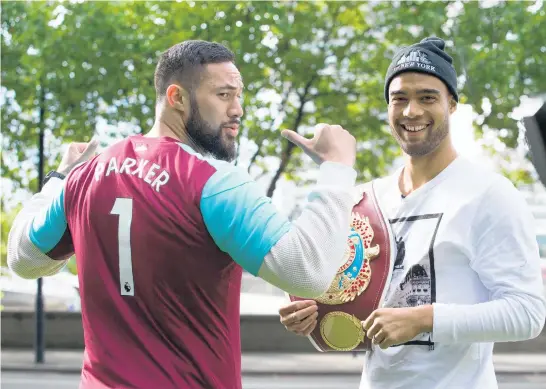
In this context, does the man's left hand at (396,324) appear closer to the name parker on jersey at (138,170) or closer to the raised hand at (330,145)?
the raised hand at (330,145)

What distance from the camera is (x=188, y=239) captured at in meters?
2.04

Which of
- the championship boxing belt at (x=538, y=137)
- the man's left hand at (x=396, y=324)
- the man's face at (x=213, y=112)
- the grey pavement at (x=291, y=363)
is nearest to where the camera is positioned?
the championship boxing belt at (x=538, y=137)

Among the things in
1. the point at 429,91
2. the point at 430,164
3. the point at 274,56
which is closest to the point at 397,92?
the point at 429,91

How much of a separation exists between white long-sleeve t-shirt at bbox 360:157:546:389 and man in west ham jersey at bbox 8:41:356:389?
1.58ft

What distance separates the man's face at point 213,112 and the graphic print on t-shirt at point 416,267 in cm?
64

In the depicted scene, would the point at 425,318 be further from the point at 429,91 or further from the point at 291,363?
the point at 291,363

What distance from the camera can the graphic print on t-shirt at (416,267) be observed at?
97.3 inches

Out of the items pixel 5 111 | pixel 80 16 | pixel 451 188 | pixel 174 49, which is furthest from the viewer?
pixel 5 111

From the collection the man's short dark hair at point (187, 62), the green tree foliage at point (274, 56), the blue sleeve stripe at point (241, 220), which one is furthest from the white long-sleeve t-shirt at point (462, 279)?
the green tree foliage at point (274, 56)

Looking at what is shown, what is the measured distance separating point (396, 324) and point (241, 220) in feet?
1.97

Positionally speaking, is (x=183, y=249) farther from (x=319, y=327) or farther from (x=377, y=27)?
(x=377, y=27)

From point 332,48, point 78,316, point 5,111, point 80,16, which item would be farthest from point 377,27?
point 78,316

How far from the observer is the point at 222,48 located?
2275mm

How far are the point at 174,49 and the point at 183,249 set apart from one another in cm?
55
